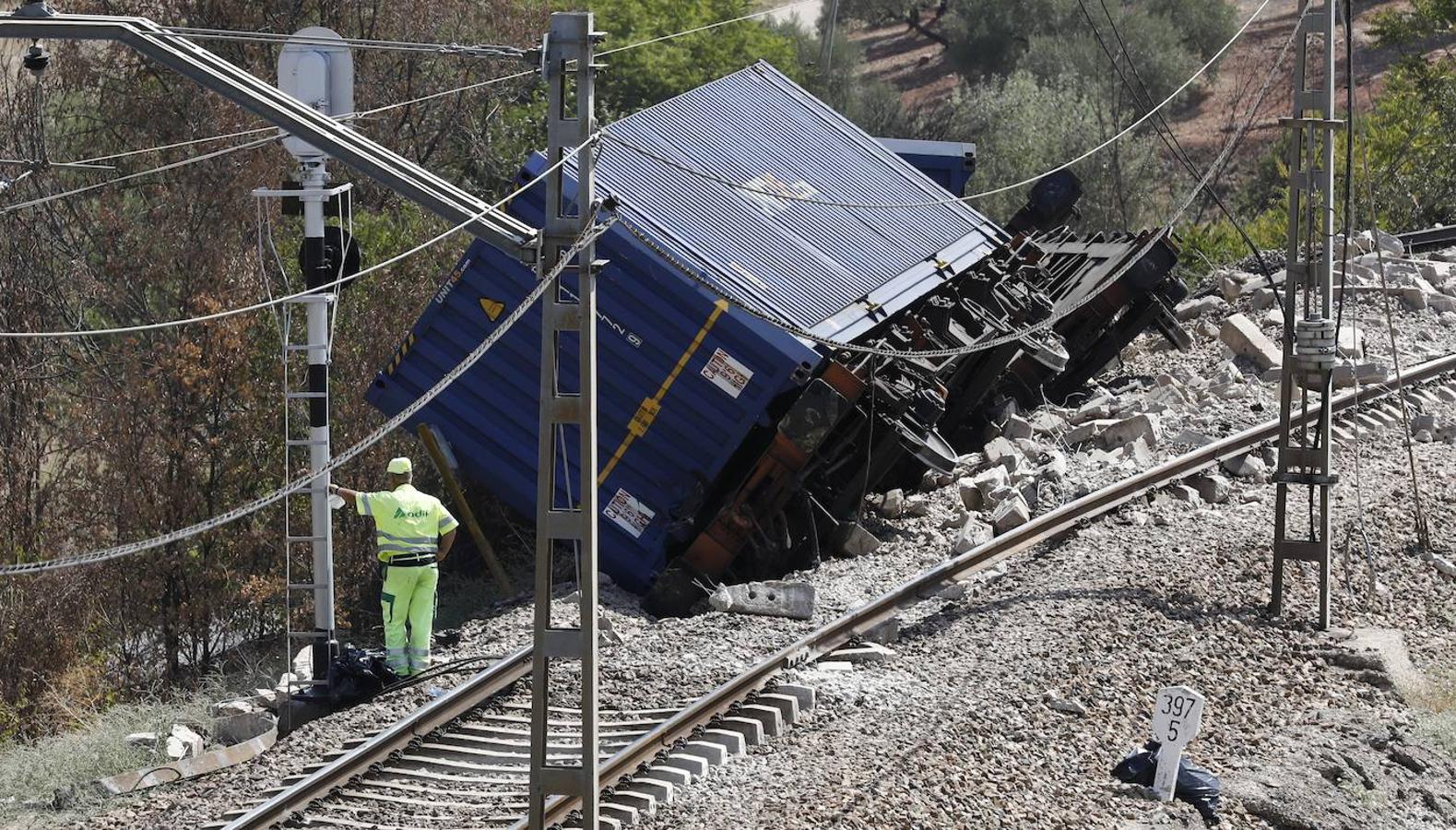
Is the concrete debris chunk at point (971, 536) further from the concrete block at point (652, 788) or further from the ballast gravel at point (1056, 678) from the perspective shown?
the concrete block at point (652, 788)

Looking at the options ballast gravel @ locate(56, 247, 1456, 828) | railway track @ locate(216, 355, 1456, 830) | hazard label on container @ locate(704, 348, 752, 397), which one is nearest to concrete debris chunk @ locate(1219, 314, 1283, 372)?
ballast gravel @ locate(56, 247, 1456, 828)

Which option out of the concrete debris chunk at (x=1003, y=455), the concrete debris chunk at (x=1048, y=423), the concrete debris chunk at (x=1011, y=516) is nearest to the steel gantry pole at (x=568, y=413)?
the concrete debris chunk at (x=1011, y=516)

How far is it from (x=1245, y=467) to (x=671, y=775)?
24.4ft

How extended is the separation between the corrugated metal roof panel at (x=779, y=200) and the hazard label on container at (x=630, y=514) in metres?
1.72

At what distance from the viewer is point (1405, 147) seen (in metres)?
31.5

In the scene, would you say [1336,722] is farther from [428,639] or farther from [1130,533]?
[428,639]

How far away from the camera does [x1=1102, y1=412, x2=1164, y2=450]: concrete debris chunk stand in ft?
53.9

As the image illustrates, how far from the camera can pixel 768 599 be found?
42.8ft

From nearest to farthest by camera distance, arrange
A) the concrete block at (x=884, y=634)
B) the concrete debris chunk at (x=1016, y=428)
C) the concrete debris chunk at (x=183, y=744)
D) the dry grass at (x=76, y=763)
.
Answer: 1. the dry grass at (x=76, y=763)
2. the concrete debris chunk at (x=183, y=744)
3. the concrete block at (x=884, y=634)
4. the concrete debris chunk at (x=1016, y=428)

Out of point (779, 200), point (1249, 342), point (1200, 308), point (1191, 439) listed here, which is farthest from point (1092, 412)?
point (1200, 308)

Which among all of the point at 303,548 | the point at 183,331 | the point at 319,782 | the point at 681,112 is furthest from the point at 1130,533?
the point at 183,331

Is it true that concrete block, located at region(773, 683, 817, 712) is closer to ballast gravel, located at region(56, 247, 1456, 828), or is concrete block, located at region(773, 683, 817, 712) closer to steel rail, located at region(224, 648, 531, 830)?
ballast gravel, located at region(56, 247, 1456, 828)

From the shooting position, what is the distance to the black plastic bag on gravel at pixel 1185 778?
945 cm

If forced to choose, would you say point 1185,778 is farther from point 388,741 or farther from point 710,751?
point 388,741
